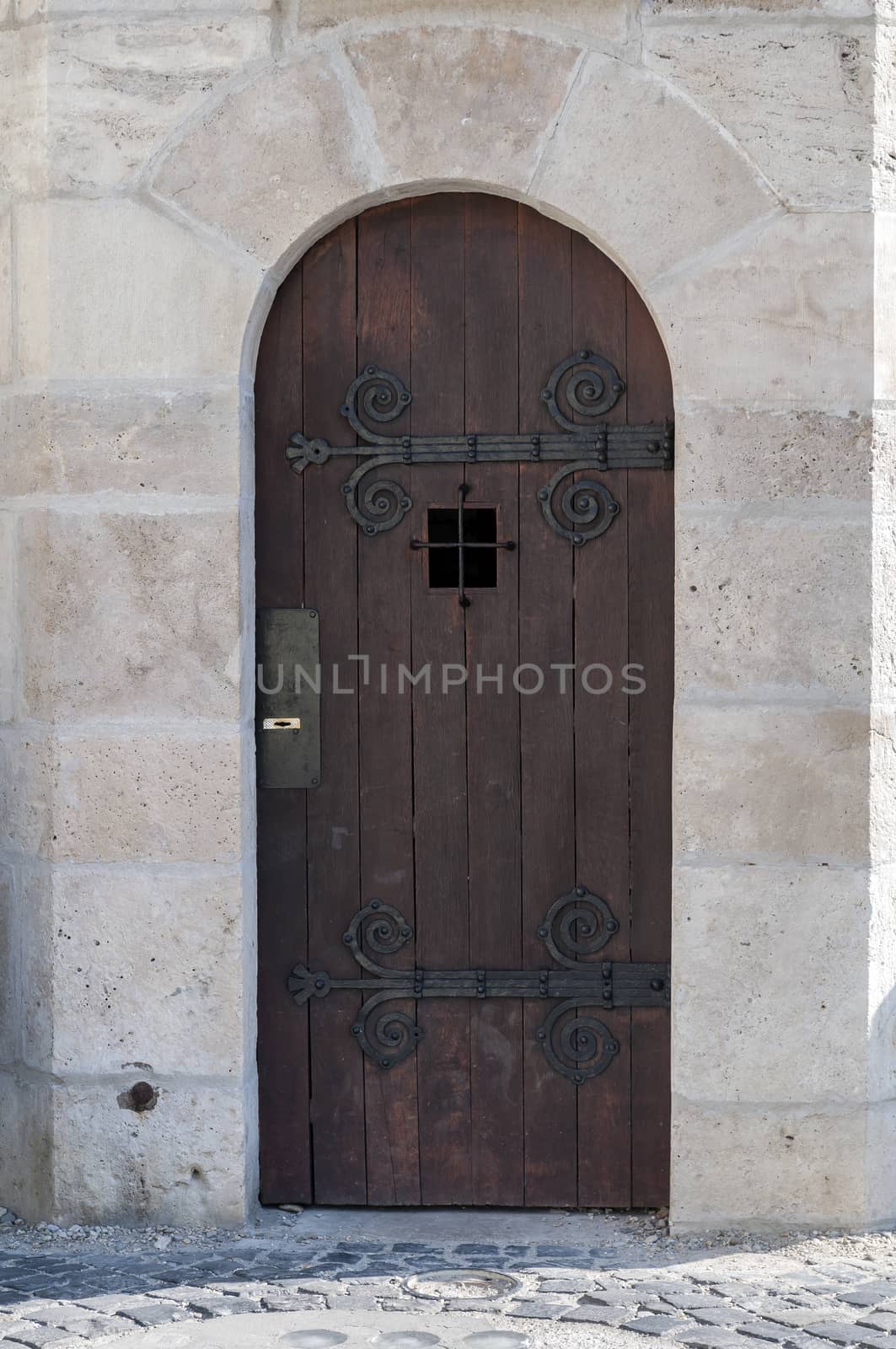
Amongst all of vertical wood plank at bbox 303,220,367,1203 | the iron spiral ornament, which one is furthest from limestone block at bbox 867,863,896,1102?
vertical wood plank at bbox 303,220,367,1203

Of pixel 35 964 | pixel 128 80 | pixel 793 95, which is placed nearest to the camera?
pixel 793 95

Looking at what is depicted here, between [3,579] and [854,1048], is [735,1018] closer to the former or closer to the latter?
[854,1048]

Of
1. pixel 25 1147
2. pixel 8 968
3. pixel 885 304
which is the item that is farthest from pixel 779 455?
pixel 25 1147

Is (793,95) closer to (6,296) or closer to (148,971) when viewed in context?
(6,296)

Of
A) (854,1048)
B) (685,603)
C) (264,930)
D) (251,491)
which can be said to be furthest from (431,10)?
(854,1048)

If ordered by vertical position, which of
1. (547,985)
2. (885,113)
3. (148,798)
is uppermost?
(885,113)

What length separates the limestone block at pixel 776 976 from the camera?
348 cm

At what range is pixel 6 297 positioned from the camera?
145 inches

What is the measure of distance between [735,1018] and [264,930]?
1.20 metres

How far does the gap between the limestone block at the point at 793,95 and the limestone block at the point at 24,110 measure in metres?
1.49

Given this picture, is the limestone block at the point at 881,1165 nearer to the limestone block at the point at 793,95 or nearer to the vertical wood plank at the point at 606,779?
the vertical wood plank at the point at 606,779

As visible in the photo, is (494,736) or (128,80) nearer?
(128,80)

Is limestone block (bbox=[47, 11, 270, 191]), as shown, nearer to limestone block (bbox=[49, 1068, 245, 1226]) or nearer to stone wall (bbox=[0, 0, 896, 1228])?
stone wall (bbox=[0, 0, 896, 1228])

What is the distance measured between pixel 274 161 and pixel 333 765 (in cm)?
150
